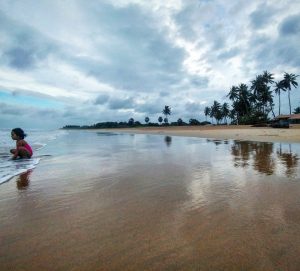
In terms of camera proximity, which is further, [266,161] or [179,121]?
[179,121]

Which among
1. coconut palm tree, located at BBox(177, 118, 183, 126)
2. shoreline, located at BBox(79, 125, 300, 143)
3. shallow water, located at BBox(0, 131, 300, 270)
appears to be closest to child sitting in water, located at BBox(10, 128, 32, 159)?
shallow water, located at BBox(0, 131, 300, 270)

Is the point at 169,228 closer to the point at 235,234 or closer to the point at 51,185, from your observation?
the point at 235,234

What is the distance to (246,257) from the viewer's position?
8.98 ft

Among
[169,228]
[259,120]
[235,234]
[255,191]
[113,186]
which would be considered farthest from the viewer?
[259,120]

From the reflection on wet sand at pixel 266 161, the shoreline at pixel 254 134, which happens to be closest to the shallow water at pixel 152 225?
the reflection on wet sand at pixel 266 161

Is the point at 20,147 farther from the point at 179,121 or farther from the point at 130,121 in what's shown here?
the point at 130,121

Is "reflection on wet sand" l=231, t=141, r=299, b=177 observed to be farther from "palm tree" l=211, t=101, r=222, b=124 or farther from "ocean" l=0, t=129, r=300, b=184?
"palm tree" l=211, t=101, r=222, b=124

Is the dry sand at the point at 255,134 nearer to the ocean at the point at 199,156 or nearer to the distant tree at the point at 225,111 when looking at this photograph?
the ocean at the point at 199,156

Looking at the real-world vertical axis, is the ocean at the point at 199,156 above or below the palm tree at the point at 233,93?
below

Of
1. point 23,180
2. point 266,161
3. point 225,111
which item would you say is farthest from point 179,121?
point 23,180

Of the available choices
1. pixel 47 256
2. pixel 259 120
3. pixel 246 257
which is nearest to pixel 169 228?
pixel 246 257

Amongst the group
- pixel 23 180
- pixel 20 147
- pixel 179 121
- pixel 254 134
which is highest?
pixel 179 121

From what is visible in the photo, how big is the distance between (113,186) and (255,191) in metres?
3.26

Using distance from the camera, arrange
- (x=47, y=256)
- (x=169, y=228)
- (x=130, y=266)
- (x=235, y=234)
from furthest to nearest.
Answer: (x=169, y=228) → (x=235, y=234) → (x=47, y=256) → (x=130, y=266)
